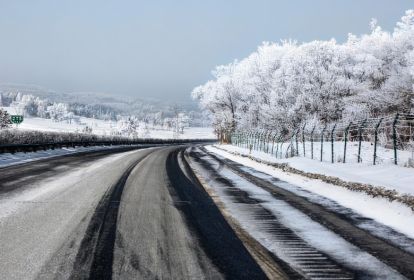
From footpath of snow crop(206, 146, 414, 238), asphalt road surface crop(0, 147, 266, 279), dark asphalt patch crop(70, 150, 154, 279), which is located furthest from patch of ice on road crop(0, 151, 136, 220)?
footpath of snow crop(206, 146, 414, 238)

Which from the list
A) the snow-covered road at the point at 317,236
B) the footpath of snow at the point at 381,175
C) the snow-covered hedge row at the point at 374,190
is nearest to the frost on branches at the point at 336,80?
the footpath of snow at the point at 381,175

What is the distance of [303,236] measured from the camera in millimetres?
5785

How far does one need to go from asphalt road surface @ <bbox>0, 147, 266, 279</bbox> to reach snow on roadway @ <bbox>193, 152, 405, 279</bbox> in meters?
0.35

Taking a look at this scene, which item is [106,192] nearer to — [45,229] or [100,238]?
[45,229]

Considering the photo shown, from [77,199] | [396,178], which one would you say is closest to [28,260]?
[77,199]

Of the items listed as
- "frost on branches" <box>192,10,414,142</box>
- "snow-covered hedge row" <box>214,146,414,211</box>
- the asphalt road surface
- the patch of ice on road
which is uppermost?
"frost on branches" <box>192,10,414,142</box>

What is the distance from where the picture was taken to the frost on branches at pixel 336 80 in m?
39.9

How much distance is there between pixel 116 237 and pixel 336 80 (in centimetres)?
4296

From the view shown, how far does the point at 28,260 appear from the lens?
176 inches

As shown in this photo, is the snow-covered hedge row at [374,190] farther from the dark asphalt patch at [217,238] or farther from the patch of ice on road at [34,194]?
the patch of ice on road at [34,194]

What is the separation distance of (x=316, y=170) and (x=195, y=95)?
70.4 meters

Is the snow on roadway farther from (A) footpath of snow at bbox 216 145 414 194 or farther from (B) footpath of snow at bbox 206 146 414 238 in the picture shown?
(A) footpath of snow at bbox 216 145 414 194

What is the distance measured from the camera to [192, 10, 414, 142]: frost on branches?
39.9 m

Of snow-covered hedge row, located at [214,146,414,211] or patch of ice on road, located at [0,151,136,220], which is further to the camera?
snow-covered hedge row, located at [214,146,414,211]
